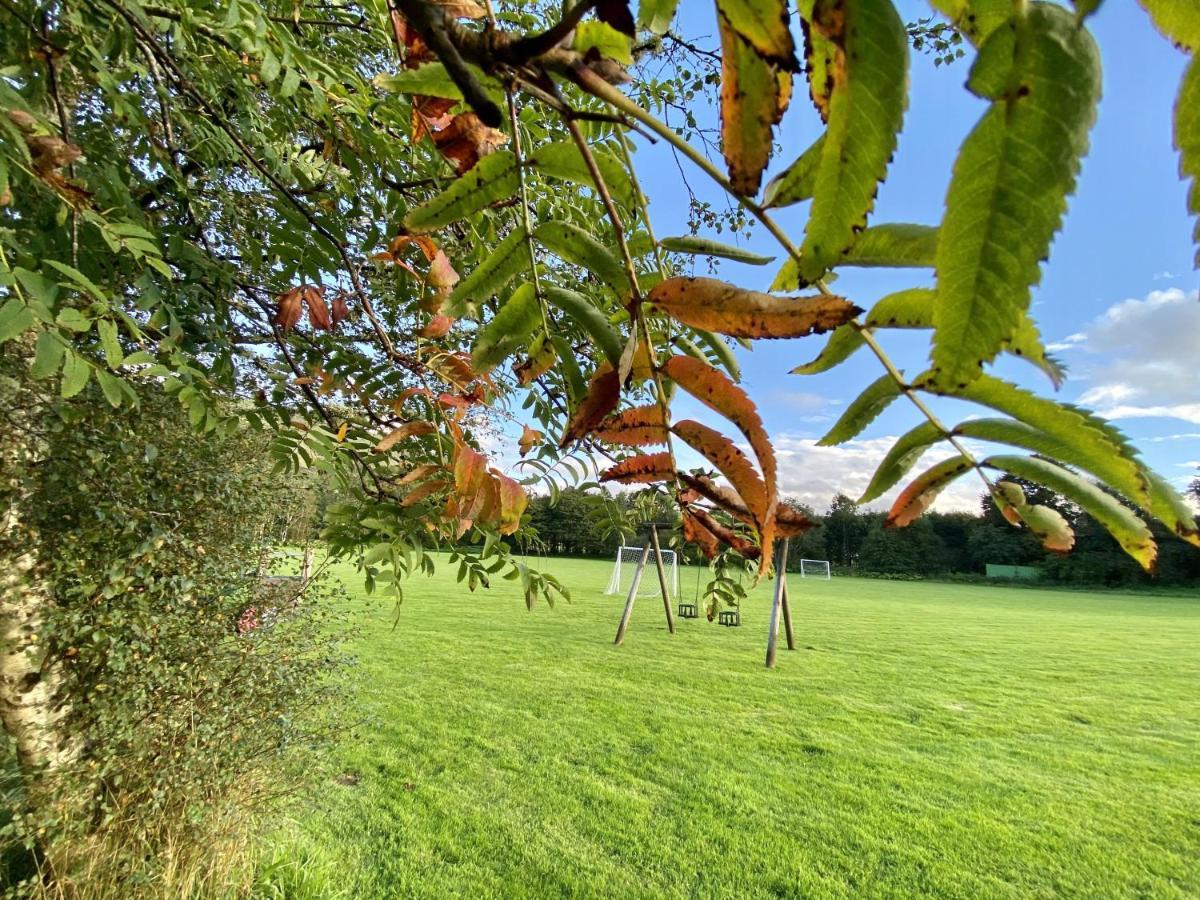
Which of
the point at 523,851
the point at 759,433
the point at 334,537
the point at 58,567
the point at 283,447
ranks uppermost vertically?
the point at 283,447

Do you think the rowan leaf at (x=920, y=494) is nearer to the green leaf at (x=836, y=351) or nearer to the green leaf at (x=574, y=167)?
the green leaf at (x=836, y=351)

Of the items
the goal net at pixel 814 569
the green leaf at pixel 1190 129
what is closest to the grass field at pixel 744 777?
the green leaf at pixel 1190 129

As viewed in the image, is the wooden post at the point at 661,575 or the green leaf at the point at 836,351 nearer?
the green leaf at the point at 836,351

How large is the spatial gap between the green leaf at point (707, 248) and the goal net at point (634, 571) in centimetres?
1645

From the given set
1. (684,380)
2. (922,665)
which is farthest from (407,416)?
→ (922,665)

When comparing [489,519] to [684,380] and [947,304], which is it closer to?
[684,380]

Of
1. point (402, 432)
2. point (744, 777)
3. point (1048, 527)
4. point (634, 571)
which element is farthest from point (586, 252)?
point (634, 571)

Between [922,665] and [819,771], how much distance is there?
17.8 ft

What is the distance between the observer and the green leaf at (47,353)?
1.00 m

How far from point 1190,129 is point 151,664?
3581 mm

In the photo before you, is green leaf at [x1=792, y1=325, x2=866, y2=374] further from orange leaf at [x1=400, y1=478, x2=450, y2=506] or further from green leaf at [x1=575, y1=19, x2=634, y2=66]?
orange leaf at [x1=400, y1=478, x2=450, y2=506]

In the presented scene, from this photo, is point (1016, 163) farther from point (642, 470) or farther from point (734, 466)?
point (642, 470)

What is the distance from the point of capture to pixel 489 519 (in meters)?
1.25

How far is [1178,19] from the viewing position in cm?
25
